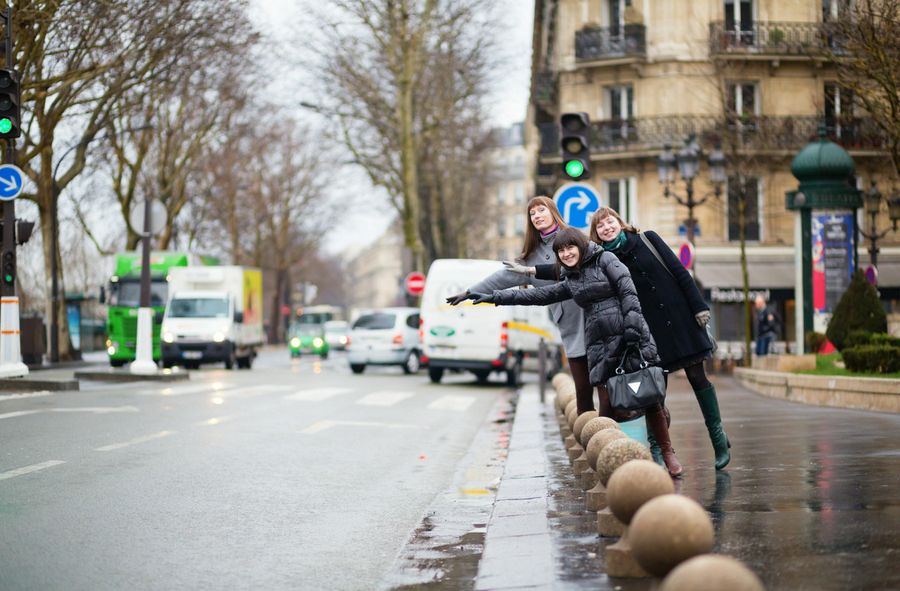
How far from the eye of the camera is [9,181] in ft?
65.2

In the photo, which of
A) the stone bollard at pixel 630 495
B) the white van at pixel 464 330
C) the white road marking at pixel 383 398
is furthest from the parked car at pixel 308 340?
the stone bollard at pixel 630 495

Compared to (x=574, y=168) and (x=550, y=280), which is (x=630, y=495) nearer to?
(x=550, y=280)

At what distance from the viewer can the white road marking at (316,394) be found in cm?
2009

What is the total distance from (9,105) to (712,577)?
16481mm

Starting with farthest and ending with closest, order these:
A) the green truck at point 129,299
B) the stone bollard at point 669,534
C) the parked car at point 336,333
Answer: the parked car at point 336,333 < the green truck at point 129,299 < the stone bollard at point 669,534

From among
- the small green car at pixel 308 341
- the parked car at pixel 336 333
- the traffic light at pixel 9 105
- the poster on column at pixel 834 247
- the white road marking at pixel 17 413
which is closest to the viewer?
the white road marking at pixel 17 413

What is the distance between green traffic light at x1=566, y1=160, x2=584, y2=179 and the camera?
42.9ft

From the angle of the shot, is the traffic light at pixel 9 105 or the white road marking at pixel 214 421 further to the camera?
the traffic light at pixel 9 105

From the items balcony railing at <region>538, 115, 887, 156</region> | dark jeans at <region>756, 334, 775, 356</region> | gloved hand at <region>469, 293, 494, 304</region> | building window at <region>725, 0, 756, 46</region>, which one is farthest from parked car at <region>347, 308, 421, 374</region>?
gloved hand at <region>469, 293, 494, 304</region>

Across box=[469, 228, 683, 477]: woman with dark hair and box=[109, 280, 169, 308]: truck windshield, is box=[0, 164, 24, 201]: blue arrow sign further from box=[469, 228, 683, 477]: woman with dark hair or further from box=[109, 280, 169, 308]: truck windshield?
box=[109, 280, 169, 308]: truck windshield

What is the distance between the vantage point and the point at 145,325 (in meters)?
25.0

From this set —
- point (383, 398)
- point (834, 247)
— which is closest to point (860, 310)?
point (834, 247)

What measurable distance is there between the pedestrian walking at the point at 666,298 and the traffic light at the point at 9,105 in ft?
39.0

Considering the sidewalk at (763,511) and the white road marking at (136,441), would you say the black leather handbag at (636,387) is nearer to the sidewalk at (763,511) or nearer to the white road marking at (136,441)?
the sidewalk at (763,511)
